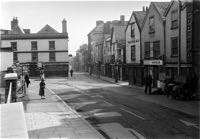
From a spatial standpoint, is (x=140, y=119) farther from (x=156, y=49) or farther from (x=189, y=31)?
(x=156, y=49)

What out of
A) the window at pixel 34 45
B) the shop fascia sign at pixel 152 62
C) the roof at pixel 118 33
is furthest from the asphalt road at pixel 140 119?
the window at pixel 34 45

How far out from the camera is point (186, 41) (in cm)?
2541

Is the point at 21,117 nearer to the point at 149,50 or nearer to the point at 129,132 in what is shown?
the point at 129,132

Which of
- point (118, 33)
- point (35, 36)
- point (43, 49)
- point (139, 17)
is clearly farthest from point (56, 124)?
point (35, 36)

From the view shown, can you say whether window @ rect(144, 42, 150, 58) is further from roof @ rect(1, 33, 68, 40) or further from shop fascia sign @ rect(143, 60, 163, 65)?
roof @ rect(1, 33, 68, 40)

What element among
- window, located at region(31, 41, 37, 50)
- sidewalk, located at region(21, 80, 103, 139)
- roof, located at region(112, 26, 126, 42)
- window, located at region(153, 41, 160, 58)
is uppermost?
roof, located at region(112, 26, 126, 42)

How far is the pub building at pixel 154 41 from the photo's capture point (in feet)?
101

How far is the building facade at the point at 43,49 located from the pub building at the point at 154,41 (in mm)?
30182

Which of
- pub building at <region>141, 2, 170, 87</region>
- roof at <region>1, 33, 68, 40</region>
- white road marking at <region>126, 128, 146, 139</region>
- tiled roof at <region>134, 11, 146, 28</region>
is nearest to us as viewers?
white road marking at <region>126, 128, 146, 139</region>

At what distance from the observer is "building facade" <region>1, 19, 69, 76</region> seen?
62406 mm

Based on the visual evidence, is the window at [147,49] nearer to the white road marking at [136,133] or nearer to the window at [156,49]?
the window at [156,49]

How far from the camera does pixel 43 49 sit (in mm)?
63344

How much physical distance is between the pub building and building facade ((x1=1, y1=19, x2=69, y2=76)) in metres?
30.2

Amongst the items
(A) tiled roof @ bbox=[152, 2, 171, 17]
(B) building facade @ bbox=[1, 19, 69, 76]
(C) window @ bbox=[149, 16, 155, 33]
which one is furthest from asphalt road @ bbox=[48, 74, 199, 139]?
(B) building facade @ bbox=[1, 19, 69, 76]
